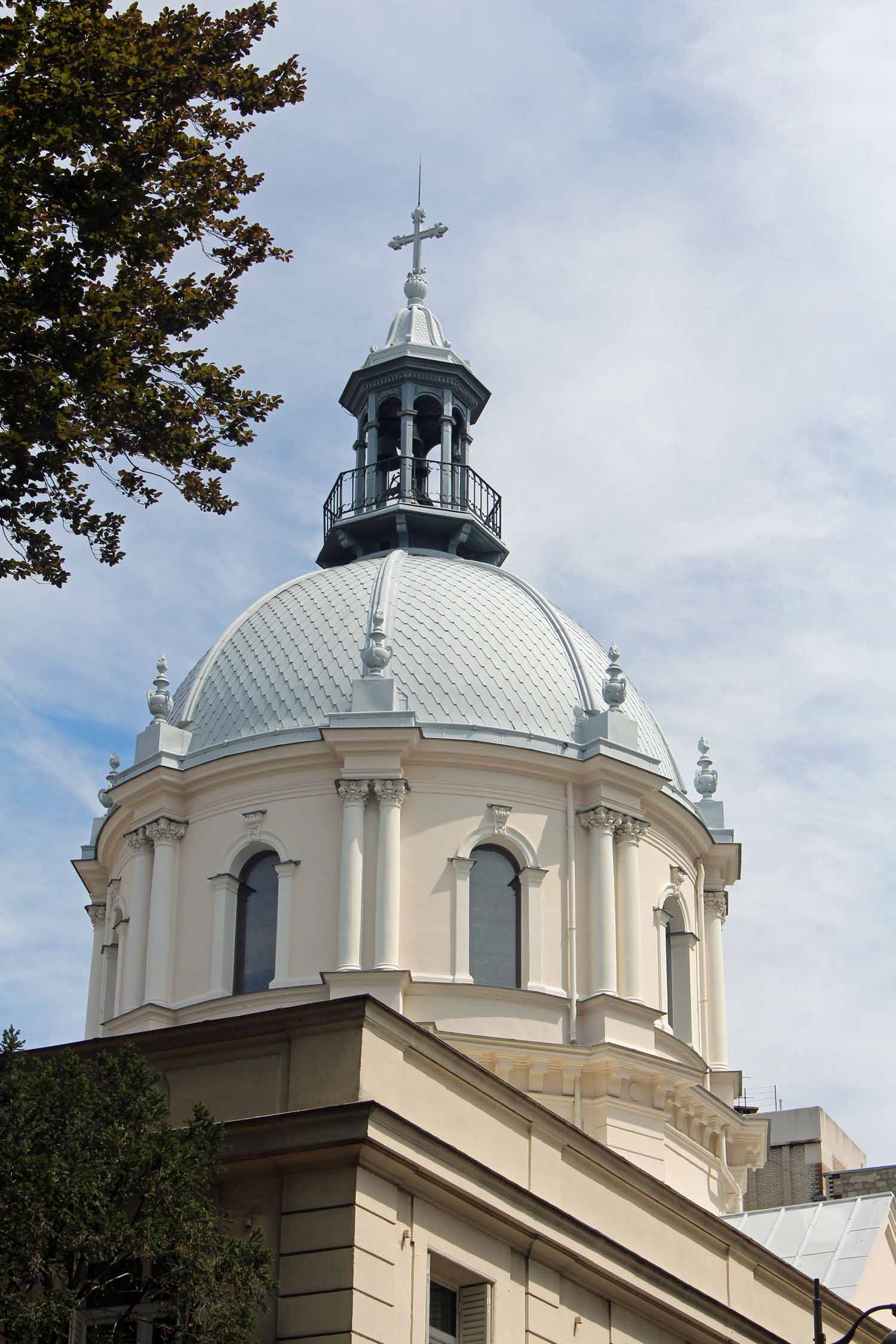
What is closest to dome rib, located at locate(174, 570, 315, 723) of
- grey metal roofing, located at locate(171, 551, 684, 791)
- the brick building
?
grey metal roofing, located at locate(171, 551, 684, 791)

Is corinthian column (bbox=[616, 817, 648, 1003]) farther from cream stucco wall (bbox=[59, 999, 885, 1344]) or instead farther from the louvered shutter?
the louvered shutter

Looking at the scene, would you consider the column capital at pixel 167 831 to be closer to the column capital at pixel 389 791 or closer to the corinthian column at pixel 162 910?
the corinthian column at pixel 162 910

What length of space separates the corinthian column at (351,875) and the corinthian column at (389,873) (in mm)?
294

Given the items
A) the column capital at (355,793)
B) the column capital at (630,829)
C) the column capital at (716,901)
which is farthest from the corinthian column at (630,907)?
the column capital at (355,793)

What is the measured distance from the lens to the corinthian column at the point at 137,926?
131 feet

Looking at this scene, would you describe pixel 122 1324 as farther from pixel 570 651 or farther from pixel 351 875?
pixel 570 651

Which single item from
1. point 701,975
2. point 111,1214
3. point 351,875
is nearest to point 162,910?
point 351,875

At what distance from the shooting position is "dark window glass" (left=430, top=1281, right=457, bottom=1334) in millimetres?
22516

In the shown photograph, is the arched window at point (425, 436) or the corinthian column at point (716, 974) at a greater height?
the arched window at point (425, 436)

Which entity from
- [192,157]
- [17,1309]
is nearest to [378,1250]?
[17,1309]

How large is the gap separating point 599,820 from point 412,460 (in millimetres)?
10289

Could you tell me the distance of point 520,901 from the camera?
3938cm

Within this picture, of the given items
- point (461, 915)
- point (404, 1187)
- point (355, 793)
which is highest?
point (355, 793)

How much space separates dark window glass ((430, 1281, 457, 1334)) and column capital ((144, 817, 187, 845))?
61.4ft
